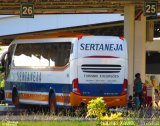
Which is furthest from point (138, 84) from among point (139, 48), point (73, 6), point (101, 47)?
point (73, 6)

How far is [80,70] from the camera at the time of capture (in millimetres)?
26953

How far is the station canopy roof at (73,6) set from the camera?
110ft

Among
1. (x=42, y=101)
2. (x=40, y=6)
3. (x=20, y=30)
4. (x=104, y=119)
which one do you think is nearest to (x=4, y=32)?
(x=20, y=30)

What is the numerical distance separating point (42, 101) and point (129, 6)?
8136mm

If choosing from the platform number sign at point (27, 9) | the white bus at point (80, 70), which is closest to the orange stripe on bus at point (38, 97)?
the white bus at point (80, 70)

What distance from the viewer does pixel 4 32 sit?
2087 inches

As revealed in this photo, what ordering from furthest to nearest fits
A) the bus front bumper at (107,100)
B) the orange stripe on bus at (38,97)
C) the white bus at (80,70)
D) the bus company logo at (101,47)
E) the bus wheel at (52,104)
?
the bus wheel at (52,104) < the orange stripe on bus at (38,97) < the bus company logo at (101,47) < the white bus at (80,70) < the bus front bumper at (107,100)

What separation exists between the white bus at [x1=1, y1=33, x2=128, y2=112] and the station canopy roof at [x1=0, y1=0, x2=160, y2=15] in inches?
191

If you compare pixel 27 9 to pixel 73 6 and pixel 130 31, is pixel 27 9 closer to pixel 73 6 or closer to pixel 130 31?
pixel 73 6

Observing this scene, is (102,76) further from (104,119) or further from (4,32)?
(4,32)

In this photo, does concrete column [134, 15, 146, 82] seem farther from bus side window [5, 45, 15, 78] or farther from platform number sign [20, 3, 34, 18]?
bus side window [5, 45, 15, 78]

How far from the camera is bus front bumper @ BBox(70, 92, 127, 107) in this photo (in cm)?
2684

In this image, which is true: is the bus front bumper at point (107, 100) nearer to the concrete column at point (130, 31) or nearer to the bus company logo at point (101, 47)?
the bus company logo at point (101, 47)

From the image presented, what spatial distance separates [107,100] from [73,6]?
9.73 metres
